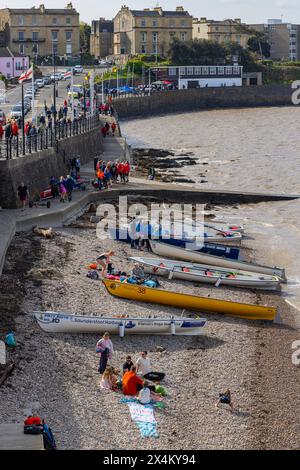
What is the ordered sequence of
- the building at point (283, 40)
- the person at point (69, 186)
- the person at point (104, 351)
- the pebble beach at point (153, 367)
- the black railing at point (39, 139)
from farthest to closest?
the building at point (283, 40)
the person at point (69, 186)
the black railing at point (39, 139)
the person at point (104, 351)
the pebble beach at point (153, 367)

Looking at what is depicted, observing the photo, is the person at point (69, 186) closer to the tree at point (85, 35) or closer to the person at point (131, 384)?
the person at point (131, 384)

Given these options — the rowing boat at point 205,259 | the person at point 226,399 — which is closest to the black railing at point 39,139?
the rowing boat at point 205,259

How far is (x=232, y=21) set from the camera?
13388cm

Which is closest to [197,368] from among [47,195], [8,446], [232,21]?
[8,446]

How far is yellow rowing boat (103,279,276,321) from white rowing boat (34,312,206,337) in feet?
5.57

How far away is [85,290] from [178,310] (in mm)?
2459

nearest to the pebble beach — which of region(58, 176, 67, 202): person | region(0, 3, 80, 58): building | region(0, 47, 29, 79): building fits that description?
region(58, 176, 67, 202): person

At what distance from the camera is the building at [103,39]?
429ft

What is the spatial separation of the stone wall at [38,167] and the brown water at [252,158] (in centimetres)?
A: 608

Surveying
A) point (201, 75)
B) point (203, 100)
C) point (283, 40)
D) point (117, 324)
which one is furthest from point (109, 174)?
point (283, 40)

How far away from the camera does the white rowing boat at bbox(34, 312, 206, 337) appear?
2089cm

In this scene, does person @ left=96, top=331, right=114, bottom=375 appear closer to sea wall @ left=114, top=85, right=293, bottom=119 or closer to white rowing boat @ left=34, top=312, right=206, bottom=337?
white rowing boat @ left=34, top=312, right=206, bottom=337

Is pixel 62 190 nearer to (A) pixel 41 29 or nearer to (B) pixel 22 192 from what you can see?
(B) pixel 22 192
